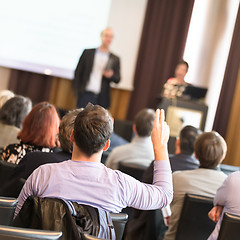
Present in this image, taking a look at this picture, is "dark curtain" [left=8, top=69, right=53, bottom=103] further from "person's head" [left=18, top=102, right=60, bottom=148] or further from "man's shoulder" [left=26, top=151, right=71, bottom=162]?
"man's shoulder" [left=26, top=151, right=71, bottom=162]

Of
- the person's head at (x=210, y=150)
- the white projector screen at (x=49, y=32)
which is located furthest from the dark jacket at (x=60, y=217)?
the white projector screen at (x=49, y=32)

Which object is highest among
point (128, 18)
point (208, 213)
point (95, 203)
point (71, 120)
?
point (128, 18)

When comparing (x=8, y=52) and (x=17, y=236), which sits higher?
(x=8, y=52)

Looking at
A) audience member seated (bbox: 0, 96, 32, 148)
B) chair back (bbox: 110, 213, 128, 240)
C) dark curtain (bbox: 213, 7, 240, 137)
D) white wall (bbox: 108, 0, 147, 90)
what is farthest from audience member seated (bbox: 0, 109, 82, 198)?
white wall (bbox: 108, 0, 147, 90)

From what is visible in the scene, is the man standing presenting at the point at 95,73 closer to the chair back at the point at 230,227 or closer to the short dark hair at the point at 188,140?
the short dark hair at the point at 188,140

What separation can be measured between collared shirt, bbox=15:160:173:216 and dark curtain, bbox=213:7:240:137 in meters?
5.70

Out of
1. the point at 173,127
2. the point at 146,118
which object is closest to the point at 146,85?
the point at 173,127

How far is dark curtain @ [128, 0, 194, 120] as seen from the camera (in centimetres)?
774

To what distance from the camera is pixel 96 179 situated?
5.63 feet

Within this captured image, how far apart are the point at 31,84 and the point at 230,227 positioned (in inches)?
245

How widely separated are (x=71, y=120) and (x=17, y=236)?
3.34 feet

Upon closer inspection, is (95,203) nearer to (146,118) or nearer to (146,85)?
(146,118)

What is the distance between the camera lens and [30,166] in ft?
7.54

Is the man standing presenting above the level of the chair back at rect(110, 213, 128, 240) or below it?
above
